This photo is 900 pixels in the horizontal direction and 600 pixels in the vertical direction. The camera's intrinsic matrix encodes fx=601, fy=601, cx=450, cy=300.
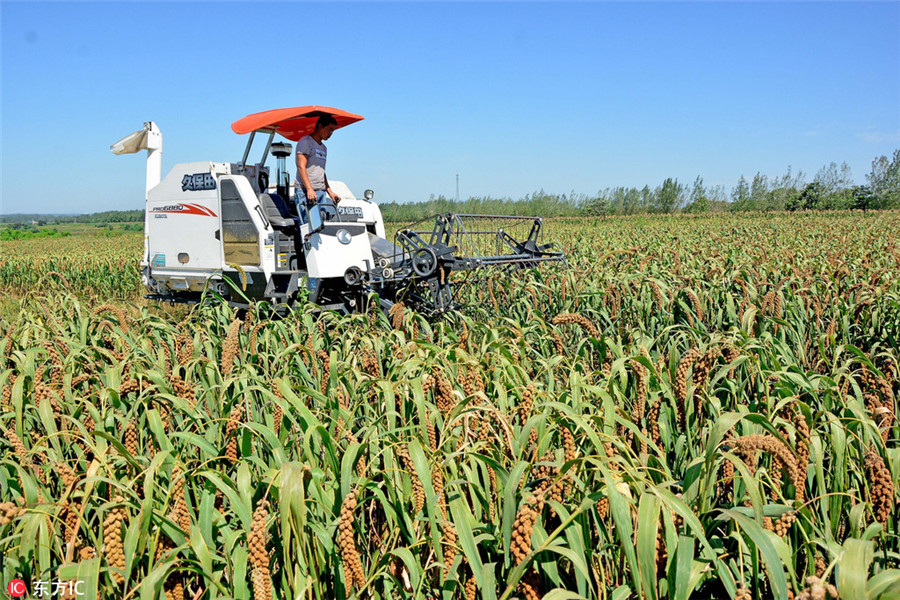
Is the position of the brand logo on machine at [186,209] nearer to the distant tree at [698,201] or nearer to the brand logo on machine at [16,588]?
the brand logo on machine at [16,588]

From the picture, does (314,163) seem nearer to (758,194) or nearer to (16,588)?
(16,588)

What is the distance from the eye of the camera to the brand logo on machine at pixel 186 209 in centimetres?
750

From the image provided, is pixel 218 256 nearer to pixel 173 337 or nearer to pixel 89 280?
pixel 173 337

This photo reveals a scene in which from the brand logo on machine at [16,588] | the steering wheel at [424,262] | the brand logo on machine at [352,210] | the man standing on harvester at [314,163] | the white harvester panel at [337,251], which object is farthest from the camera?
the brand logo on machine at [352,210]

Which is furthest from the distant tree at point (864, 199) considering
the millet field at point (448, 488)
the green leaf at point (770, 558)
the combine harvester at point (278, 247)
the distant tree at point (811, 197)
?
the green leaf at point (770, 558)

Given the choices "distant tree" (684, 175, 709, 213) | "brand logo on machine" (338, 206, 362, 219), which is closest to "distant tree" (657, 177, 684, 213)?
"distant tree" (684, 175, 709, 213)

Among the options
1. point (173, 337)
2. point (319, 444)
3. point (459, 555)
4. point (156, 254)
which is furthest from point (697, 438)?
point (156, 254)

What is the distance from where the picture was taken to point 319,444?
7.34 ft

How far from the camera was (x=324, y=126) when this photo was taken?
7336mm

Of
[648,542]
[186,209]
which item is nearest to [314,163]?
[186,209]

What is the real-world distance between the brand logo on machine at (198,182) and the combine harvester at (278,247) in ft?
0.04

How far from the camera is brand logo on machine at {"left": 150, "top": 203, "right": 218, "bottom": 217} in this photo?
295 inches

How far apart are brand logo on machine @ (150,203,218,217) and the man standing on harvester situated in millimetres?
1218

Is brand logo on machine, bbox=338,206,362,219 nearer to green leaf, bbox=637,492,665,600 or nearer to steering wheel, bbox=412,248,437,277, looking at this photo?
steering wheel, bbox=412,248,437,277
